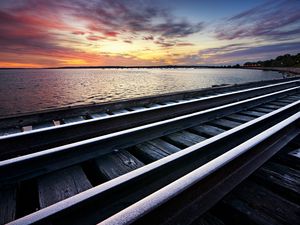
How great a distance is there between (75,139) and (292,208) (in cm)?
301

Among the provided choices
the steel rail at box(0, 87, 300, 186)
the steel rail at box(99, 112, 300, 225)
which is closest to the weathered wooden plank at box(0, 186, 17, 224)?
the steel rail at box(0, 87, 300, 186)

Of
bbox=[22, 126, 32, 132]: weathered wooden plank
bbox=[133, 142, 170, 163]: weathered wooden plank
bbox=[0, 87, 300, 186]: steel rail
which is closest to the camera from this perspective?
bbox=[0, 87, 300, 186]: steel rail

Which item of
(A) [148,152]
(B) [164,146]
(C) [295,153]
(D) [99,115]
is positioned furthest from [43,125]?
(C) [295,153]

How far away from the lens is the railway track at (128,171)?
132 cm

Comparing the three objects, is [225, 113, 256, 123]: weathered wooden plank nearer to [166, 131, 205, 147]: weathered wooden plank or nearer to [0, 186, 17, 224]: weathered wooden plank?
[166, 131, 205, 147]: weathered wooden plank

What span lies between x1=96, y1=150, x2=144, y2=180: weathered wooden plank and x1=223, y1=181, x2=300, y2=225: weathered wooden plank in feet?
3.91

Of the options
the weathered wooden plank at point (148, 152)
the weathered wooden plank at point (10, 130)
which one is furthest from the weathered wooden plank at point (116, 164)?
the weathered wooden plank at point (10, 130)

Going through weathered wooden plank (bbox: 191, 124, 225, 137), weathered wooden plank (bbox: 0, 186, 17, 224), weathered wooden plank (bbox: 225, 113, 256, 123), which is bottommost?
weathered wooden plank (bbox: 225, 113, 256, 123)

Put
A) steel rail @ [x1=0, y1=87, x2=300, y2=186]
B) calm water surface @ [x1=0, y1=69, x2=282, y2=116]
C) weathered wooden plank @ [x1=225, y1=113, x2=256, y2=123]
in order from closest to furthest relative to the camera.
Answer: steel rail @ [x1=0, y1=87, x2=300, y2=186] → weathered wooden plank @ [x1=225, y1=113, x2=256, y2=123] → calm water surface @ [x1=0, y1=69, x2=282, y2=116]

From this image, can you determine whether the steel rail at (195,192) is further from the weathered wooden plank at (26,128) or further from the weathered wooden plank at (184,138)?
the weathered wooden plank at (26,128)

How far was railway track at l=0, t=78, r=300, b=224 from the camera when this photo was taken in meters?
1.32

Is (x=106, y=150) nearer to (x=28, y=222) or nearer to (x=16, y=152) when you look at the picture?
(x=16, y=152)

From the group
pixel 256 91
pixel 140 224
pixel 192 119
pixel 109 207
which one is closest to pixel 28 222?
pixel 109 207

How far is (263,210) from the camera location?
65.1 inches
